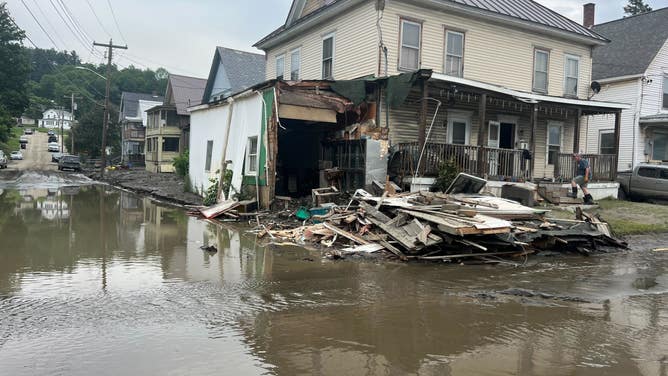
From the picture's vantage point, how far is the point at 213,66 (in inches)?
1487

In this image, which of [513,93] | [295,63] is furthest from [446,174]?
[295,63]

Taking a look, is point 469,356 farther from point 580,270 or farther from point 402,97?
point 402,97

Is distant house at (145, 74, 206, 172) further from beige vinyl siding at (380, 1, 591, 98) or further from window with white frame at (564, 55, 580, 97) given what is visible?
window with white frame at (564, 55, 580, 97)

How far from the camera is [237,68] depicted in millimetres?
36031

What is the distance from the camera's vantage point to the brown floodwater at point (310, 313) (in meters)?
4.59

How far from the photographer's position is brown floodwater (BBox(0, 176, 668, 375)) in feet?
15.1

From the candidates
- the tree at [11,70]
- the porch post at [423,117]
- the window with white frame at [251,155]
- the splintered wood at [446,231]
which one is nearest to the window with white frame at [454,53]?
the porch post at [423,117]

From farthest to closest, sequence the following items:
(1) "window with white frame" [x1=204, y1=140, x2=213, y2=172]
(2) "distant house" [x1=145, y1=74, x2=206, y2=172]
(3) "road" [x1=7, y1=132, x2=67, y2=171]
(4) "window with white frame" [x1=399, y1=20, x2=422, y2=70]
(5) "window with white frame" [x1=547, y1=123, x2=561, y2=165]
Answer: (3) "road" [x1=7, y1=132, x2=67, y2=171] < (2) "distant house" [x1=145, y1=74, x2=206, y2=172] < (5) "window with white frame" [x1=547, y1=123, x2=561, y2=165] < (1) "window with white frame" [x1=204, y1=140, x2=213, y2=172] < (4) "window with white frame" [x1=399, y1=20, x2=422, y2=70]

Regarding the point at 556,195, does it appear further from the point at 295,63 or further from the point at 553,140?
the point at 295,63

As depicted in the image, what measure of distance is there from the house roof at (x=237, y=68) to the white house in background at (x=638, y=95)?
2194cm

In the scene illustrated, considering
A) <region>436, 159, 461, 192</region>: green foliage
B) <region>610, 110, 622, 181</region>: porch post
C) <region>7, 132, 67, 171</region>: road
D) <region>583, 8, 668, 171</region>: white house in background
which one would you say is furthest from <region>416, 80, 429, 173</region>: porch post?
<region>7, 132, 67, 171</region>: road

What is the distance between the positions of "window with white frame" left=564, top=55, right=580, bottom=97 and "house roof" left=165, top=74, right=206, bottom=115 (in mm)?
Result: 33167

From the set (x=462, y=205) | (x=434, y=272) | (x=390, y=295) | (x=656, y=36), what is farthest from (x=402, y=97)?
(x=656, y=36)

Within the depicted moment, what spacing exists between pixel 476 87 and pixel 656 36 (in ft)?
52.5
